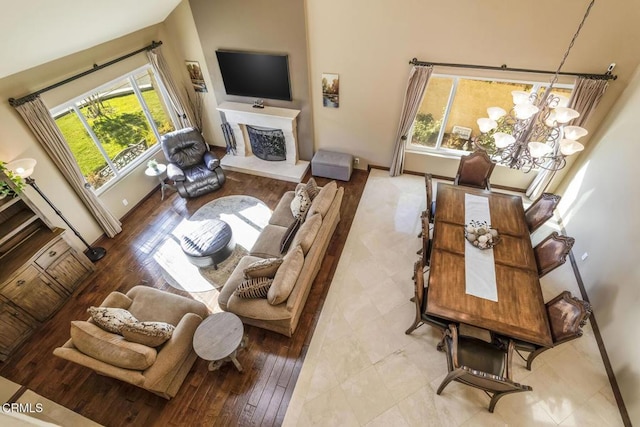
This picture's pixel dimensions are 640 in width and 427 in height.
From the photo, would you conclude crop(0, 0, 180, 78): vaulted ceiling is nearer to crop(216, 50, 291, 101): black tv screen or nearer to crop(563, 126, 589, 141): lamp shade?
crop(216, 50, 291, 101): black tv screen

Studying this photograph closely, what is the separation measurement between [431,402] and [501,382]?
1.08 meters

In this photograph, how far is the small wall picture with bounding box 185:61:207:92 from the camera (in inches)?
241

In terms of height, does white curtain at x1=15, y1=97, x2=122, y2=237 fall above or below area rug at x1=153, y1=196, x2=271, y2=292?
above

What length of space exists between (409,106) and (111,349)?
17.7ft

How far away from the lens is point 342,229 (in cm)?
516

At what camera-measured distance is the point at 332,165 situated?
19.6 feet

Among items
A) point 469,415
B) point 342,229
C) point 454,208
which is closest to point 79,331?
point 342,229

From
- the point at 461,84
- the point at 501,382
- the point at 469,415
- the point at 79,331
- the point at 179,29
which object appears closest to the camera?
the point at 501,382

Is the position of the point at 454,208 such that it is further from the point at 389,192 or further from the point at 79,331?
the point at 79,331

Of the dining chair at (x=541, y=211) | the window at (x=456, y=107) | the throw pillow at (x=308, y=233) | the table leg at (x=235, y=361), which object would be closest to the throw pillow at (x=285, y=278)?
the throw pillow at (x=308, y=233)

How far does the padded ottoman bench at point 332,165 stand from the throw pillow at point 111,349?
14.2ft

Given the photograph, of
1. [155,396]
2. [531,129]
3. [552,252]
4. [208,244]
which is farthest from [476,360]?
[208,244]

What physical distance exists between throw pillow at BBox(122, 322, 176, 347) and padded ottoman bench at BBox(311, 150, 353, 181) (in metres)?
4.10

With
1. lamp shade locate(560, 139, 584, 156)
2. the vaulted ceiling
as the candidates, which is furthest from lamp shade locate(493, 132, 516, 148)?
the vaulted ceiling
